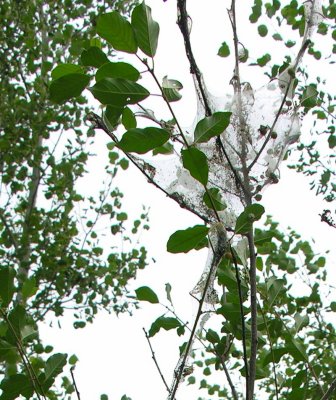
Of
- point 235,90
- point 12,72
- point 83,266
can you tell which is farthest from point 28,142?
point 235,90

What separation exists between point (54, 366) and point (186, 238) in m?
0.40

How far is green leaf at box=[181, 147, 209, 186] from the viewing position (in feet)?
2.64

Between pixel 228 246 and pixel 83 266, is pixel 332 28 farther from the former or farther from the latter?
pixel 83 266

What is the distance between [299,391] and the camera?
3.80 ft

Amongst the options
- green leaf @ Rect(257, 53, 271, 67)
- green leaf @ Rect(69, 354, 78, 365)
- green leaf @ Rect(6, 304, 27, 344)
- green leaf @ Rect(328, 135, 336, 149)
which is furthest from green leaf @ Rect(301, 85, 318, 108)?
green leaf @ Rect(328, 135, 336, 149)

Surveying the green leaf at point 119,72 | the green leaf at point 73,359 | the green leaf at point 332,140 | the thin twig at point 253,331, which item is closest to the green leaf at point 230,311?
the thin twig at point 253,331

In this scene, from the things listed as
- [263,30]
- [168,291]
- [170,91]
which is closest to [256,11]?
[263,30]

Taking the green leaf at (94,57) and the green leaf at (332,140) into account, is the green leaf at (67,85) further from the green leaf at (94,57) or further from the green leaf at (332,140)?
the green leaf at (332,140)

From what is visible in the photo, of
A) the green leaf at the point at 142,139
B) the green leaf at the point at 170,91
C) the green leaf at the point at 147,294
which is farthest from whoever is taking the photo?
the green leaf at the point at 147,294

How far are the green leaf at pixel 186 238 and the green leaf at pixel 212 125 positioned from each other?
124mm

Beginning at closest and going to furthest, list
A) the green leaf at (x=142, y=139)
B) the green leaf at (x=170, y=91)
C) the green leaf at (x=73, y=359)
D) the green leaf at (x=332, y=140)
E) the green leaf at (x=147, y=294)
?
the green leaf at (x=142, y=139), the green leaf at (x=170, y=91), the green leaf at (x=147, y=294), the green leaf at (x=73, y=359), the green leaf at (x=332, y=140)

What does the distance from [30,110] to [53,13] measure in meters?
1.33

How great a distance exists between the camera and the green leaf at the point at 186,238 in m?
0.85

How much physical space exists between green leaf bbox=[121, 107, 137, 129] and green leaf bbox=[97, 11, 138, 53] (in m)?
0.17
